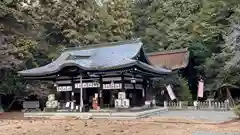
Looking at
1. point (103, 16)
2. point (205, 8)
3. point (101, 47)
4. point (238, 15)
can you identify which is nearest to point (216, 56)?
point (238, 15)

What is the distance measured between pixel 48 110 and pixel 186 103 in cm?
1074

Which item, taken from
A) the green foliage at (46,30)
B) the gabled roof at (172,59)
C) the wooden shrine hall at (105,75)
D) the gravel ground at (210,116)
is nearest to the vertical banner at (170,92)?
the wooden shrine hall at (105,75)

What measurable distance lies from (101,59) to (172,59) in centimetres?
981

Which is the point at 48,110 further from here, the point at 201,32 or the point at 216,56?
the point at 201,32

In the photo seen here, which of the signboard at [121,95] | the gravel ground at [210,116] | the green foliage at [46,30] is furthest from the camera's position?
the green foliage at [46,30]

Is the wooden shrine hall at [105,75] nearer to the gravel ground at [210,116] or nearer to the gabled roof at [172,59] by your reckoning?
the gravel ground at [210,116]

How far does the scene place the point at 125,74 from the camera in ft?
68.0

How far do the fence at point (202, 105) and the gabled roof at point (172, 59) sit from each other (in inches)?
167

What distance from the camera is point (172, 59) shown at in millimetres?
30094

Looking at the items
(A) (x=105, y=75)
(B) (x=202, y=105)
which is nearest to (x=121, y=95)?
(A) (x=105, y=75)

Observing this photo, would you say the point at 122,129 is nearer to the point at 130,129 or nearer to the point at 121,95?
the point at 130,129

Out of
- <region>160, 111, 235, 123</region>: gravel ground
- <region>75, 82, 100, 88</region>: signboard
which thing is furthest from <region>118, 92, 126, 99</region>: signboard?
<region>160, 111, 235, 123</region>: gravel ground

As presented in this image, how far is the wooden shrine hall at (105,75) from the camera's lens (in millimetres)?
20031

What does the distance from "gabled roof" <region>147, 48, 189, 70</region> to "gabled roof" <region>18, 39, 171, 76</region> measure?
228 inches
